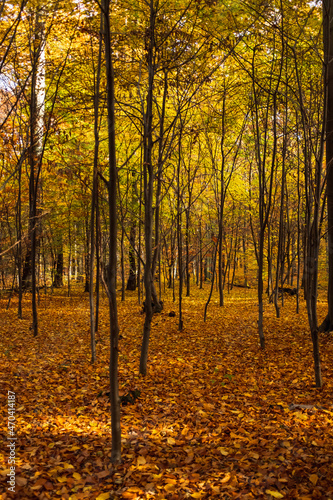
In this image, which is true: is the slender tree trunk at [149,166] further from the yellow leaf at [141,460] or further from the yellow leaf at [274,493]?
the yellow leaf at [274,493]

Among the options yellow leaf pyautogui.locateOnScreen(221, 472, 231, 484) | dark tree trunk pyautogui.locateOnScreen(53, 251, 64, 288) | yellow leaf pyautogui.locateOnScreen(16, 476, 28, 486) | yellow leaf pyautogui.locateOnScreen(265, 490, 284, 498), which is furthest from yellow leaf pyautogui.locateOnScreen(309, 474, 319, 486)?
dark tree trunk pyautogui.locateOnScreen(53, 251, 64, 288)

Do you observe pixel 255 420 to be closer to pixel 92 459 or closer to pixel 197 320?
pixel 92 459

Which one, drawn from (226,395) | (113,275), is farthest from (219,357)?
(113,275)

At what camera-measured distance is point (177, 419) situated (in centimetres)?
412

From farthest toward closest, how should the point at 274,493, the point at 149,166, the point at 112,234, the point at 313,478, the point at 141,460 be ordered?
1. the point at 149,166
2. the point at 141,460
3. the point at 112,234
4. the point at 313,478
5. the point at 274,493

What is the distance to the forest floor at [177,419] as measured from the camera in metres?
2.80

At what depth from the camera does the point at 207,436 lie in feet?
12.1

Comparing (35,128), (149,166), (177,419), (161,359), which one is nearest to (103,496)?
(177,419)

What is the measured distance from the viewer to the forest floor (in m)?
2.80

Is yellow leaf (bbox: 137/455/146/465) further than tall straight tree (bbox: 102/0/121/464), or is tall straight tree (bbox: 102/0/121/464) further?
yellow leaf (bbox: 137/455/146/465)

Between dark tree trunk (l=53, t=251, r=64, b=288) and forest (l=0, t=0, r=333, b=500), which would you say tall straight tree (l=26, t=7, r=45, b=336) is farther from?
dark tree trunk (l=53, t=251, r=64, b=288)

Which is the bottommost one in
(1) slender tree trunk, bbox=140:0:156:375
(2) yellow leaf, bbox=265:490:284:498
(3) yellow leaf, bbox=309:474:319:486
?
(2) yellow leaf, bbox=265:490:284:498

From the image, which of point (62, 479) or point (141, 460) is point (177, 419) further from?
point (62, 479)

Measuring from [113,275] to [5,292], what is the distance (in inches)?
573
